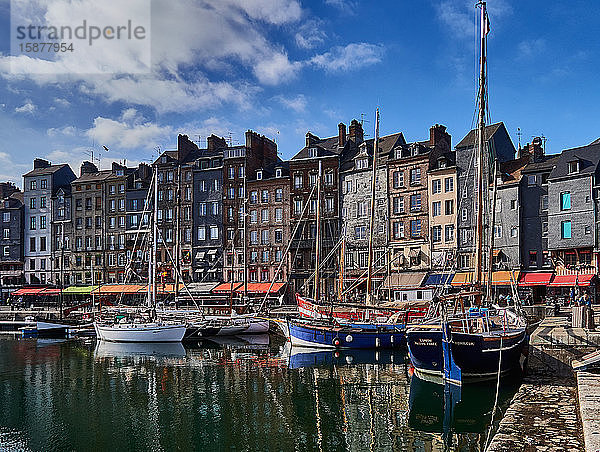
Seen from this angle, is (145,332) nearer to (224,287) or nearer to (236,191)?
(224,287)

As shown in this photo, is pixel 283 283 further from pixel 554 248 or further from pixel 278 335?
pixel 554 248

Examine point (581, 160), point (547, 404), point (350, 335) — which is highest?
point (581, 160)

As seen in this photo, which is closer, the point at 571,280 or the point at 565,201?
the point at 571,280

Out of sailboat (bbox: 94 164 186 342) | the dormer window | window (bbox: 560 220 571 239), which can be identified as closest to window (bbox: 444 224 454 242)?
window (bbox: 560 220 571 239)

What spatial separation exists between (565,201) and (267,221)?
1221 inches

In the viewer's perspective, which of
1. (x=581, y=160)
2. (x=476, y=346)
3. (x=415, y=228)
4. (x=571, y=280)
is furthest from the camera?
(x=415, y=228)

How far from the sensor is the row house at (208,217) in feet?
229

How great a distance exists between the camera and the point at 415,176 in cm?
6006

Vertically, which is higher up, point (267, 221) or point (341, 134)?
point (341, 134)

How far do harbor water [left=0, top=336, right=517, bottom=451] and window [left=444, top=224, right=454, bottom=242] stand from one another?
78.9ft

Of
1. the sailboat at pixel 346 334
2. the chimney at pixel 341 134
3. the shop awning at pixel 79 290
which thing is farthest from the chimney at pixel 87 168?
the sailboat at pixel 346 334

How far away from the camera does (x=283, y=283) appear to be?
63.6 m

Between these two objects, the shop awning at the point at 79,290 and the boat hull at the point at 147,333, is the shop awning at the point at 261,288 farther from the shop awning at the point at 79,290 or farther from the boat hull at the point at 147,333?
the boat hull at the point at 147,333

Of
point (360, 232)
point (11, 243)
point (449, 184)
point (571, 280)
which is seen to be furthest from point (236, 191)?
point (571, 280)
